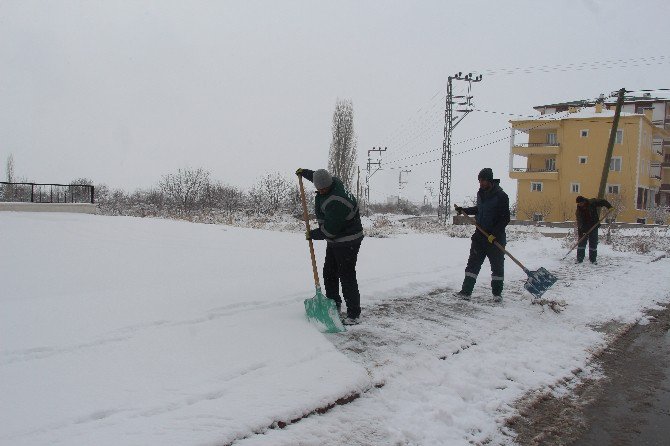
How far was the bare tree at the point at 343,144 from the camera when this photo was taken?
38.3m

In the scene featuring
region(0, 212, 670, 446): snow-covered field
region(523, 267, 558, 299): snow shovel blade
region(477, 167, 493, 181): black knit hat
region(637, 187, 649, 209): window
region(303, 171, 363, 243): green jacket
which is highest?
region(637, 187, 649, 209): window

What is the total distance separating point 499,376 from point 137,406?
269 cm

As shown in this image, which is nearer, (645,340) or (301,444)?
(301,444)

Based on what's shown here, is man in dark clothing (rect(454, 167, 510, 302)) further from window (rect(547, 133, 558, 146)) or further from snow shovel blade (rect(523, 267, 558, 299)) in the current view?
window (rect(547, 133, 558, 146))

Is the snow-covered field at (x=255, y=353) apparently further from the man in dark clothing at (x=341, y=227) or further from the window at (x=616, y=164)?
the window at (x=616, y=164)

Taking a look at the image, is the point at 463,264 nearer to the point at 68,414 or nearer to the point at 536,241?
the point at 536,241

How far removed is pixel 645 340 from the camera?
525cm

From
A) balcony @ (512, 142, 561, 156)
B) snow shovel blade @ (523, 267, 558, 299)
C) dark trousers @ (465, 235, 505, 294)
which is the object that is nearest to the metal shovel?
snow shovel blade @ (523, 267, 558, 299)

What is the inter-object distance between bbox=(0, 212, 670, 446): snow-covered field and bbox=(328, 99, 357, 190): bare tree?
3057 centimetres

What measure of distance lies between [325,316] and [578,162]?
40.9 meters

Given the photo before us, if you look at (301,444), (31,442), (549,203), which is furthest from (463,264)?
(549,203)

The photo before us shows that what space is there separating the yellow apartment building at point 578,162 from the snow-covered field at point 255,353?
1372 inches

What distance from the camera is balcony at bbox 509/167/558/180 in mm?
40537

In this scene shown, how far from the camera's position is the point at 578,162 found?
3997 centimetres
